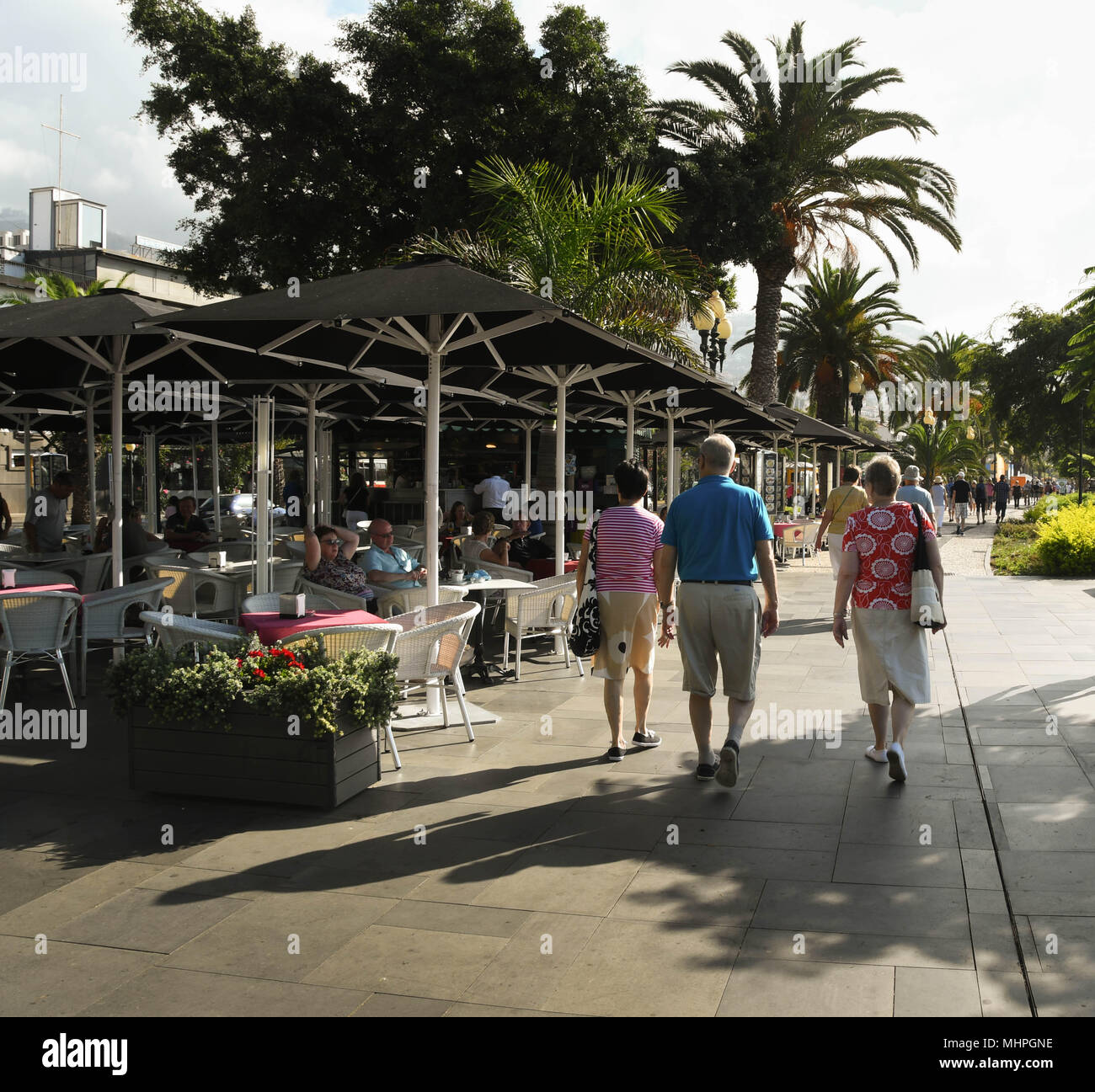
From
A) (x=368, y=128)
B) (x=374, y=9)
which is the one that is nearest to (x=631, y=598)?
(x=368, y=128)

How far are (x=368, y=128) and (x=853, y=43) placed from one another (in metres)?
11.0

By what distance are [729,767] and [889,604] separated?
3.96ft

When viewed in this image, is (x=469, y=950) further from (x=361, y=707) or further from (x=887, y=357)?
(x=887, y=357)

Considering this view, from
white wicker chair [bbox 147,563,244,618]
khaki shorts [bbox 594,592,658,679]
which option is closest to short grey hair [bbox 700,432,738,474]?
khaki shorts [bbox 594,592,658,679]

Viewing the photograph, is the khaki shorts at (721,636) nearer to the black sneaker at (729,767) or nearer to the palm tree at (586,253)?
the black sneaker at (729,767)

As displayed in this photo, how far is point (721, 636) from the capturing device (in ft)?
17.8

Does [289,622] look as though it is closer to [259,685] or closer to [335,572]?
[259,685]

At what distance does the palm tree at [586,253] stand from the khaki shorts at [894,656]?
765cm

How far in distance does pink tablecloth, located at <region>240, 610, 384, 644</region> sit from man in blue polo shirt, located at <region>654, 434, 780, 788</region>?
1814 mm

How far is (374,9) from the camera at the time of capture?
18688mm

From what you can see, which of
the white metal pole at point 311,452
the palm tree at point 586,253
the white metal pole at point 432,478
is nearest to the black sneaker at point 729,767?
the white metal pole at point 432,478

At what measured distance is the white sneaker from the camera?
5512 millimetres

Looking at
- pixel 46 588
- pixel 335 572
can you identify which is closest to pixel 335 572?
pixel 335 572
